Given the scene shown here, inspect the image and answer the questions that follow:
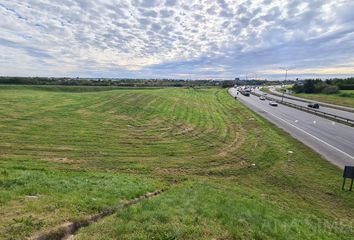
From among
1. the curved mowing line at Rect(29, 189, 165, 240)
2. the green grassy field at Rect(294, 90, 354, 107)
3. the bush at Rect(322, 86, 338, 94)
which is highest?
the curved mowing line at Rect(29, 189, 165, 240)

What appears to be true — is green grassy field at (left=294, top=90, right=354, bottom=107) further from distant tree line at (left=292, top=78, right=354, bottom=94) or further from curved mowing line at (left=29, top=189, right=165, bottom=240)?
curved mowing line at (left=29, top=189, right=165, bottom=240)

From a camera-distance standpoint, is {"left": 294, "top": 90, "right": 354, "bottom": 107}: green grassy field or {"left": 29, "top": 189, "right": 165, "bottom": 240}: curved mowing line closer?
{"left": 29, "top": 189, "right": 165, "bottom": 240}: curved mowing line

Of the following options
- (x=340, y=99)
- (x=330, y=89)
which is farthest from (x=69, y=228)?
(x=330, y=89)

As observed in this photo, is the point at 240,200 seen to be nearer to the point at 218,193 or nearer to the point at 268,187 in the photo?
the point at 218,193

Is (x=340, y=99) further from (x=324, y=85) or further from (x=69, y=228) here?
(x=69, y=228)

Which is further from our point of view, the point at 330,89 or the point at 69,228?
the point at 330,89

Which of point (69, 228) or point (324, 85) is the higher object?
point (69, 228)


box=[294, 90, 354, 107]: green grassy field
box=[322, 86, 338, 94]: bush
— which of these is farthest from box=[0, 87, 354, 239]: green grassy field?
box=[322, 86, 338, 94]: bush

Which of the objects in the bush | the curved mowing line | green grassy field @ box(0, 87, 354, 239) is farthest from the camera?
the bush
